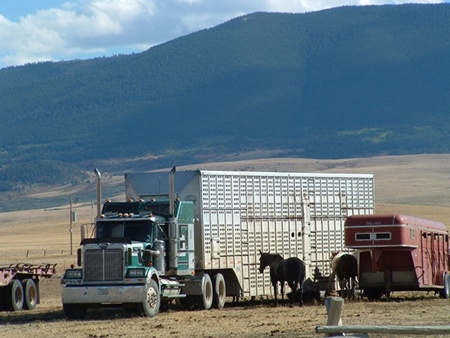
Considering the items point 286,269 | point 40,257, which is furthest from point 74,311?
point 40,257

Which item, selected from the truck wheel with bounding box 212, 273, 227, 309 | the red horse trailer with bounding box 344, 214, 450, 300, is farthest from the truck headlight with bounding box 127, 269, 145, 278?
the red horse trailer with bounding box 344, 214, 450, 300

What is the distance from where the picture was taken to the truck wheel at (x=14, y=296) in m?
32.8

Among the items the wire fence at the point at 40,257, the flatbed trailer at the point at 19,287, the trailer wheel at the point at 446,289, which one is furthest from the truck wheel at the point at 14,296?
the wire fence at the point at 40,257

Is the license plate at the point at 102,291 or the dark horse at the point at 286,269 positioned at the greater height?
the dark horse at the point at 286,269

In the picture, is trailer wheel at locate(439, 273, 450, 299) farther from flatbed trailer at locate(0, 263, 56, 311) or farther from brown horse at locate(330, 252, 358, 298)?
flatbed trailer at locate(0, 263, 56, 311)

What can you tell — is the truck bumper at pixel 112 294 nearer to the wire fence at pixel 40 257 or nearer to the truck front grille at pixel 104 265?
the truck front grille at pixel 104 265

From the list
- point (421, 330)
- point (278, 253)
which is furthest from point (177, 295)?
→ point (421, 330)

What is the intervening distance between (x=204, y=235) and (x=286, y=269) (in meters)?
2.47

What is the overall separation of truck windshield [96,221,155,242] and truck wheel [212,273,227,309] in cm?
317

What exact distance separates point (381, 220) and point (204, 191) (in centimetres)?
454

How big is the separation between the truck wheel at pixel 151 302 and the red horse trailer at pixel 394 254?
631 centimetres

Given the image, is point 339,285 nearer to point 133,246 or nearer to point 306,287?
point 306,287

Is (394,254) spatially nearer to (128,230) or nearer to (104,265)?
(128,230)

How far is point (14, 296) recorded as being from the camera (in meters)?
33.0
